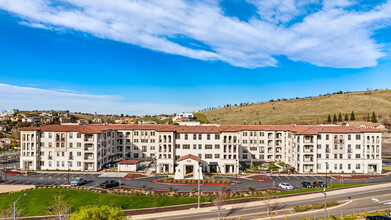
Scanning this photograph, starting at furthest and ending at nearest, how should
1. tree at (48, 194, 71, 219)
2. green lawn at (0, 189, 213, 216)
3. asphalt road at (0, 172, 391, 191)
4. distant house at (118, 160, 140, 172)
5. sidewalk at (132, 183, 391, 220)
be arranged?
1. distant house at (118, 160, 140, 172)
2. asphalt road at (0, 172, 391, 191)
3. green lawn at (0, 189, 213, 216)
4. sidewalk at (132, 183, 391, 220)
5. tree at (48, 194, 71, 219)

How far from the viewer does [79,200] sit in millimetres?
50125

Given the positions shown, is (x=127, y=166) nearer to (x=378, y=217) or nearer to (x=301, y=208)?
(x=301, y=208)

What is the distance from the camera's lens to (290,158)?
8075cm

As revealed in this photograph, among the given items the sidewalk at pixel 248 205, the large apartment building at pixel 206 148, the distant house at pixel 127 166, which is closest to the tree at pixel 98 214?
the sidewalk at pixel 248 205

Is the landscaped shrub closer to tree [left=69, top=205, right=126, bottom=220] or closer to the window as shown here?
tree [left=69, top=205, right=126, bottom=220]

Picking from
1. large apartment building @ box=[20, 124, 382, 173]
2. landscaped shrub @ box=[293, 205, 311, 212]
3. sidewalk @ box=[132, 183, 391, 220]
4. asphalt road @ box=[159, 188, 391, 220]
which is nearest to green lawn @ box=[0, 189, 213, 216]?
sidewalk @ box=[132, 183, 391, 220]

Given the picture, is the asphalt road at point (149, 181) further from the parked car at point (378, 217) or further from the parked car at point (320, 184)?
the parked car at point (378, 217)

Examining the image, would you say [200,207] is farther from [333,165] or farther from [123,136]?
[123,136]

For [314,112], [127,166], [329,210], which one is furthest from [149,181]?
[314,112]

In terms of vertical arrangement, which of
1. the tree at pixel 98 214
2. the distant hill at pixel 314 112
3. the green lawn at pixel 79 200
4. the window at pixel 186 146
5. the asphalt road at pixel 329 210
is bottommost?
the green lawn at pixel 79 200

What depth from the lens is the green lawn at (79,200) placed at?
47.4 meters

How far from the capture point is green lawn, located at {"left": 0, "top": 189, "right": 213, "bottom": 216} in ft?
156

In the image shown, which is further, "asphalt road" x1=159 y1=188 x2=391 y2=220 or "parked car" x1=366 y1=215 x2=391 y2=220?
"asphalt road" x1=159 y1=188 x2=391 y2=220

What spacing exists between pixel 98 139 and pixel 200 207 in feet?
142
